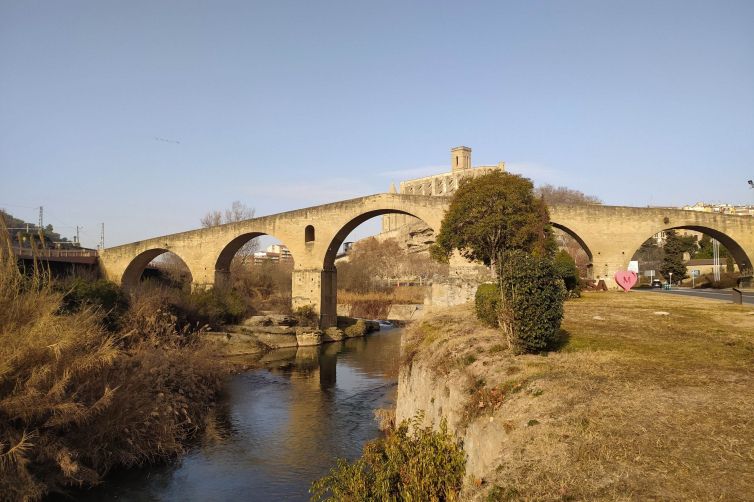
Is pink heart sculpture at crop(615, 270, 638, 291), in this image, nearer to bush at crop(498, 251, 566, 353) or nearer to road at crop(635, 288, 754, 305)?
road at crop(635, 288, 754, 305)

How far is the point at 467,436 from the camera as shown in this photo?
6121 millimetres

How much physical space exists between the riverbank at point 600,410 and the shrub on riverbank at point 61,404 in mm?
4801

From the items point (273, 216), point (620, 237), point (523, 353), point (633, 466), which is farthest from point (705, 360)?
point (273, 216)

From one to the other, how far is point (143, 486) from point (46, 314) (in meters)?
3.22

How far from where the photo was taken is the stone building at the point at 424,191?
221ft

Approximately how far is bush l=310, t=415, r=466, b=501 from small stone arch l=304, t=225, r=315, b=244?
76.7ft

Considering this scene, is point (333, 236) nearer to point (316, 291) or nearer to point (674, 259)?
point (316, 291)

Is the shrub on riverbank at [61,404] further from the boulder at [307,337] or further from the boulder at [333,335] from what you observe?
the boulder at [333,335]

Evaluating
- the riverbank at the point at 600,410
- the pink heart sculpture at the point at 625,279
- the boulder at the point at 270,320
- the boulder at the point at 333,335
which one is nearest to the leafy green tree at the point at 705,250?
the pink heart sculpture at the point at 625,279

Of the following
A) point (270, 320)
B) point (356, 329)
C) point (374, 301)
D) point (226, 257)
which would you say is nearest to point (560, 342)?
point (270, 320)

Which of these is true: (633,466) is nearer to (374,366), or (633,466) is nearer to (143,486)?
(143,486)

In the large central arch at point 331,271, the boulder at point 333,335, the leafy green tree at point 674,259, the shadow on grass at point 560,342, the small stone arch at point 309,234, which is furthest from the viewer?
the leafy green tree at point 674,259

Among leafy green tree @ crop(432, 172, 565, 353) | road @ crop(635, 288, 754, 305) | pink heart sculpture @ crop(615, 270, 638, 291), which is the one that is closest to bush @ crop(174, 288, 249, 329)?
leafy green tree @ crop(432, 172, 565, 353)

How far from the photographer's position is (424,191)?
7700 cm
